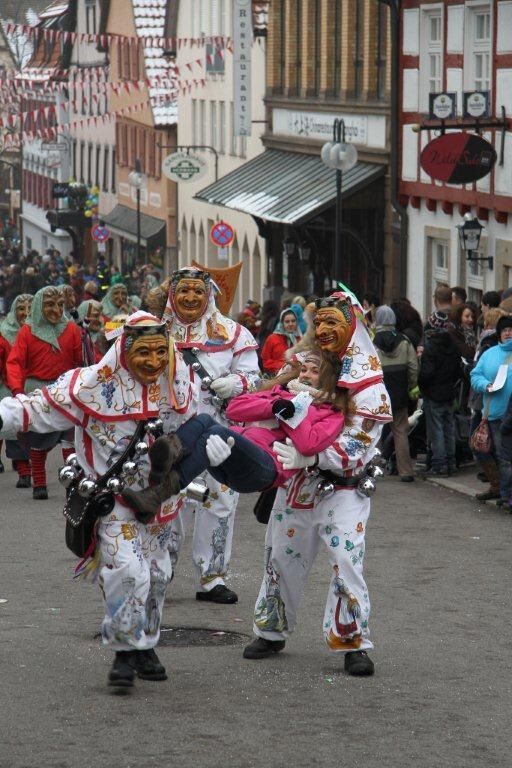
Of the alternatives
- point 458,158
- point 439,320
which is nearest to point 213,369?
point 439,320

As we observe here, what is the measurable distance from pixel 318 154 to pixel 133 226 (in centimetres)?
2331

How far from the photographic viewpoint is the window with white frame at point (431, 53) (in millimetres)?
27422

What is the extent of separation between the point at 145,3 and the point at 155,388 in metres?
50.9

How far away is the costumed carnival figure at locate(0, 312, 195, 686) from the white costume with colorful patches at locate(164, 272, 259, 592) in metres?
2.01

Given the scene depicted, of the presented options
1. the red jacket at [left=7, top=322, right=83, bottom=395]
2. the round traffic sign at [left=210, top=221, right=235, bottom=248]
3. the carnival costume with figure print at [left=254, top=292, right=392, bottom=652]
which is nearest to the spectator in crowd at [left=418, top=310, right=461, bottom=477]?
the red jacket at [left=7, top=322, right=83, bottom=395]

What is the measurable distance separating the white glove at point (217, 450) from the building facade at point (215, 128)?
111 ft

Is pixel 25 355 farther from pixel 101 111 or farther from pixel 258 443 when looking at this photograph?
pixel 101 111

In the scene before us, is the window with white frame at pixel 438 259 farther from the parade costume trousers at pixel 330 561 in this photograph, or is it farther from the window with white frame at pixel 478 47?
the parade costume trousers at pixel 330 561

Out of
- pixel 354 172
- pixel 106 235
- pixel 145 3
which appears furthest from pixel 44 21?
pixel 354 172

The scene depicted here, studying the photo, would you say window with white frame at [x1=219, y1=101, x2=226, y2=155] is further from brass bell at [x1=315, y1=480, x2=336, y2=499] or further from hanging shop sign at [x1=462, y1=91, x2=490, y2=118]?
brass bell at [x1=315, y1=480, x2=336, y2=499]

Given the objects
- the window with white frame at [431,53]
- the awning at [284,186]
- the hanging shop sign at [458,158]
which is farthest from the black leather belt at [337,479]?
the awning at [284,186]

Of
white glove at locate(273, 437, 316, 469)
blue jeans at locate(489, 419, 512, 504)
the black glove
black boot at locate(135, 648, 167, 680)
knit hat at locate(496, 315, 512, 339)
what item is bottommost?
blue jeans at locate(489, 419, 512, 504)

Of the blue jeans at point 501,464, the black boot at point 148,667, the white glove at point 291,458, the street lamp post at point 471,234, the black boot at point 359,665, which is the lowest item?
the blue jeans at point 501,464

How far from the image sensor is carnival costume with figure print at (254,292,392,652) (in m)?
8.00
